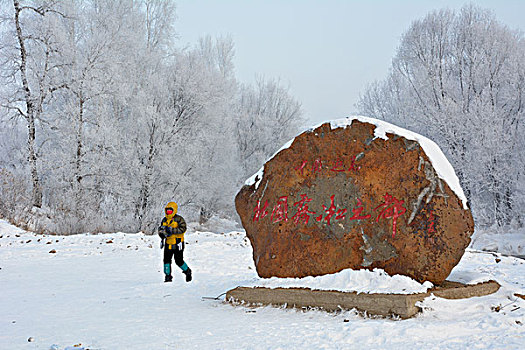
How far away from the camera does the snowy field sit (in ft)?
11.7

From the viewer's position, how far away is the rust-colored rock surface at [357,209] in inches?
181

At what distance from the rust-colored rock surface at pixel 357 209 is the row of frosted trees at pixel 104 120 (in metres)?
10.4

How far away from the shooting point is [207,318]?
4.45m

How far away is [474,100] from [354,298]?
16031mm

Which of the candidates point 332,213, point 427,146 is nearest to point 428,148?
point 427,146

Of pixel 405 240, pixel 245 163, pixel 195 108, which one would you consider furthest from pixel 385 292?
pixel 245 163

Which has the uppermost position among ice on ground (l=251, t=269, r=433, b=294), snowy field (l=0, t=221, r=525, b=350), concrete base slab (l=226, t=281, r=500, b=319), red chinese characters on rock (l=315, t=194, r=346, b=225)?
red chinese characters on rock (l=315, t=194, r=346, b=225)

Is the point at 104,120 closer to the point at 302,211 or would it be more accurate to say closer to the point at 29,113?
the point at 29,113

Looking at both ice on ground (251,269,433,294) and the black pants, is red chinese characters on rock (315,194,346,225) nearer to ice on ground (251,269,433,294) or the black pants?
ice on ground (251,269,433,294)

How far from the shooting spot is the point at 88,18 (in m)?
19.3

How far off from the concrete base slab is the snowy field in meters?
0.10

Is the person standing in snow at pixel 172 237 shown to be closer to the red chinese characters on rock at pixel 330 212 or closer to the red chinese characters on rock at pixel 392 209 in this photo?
the red chinese characters on rock at pixel 330 212

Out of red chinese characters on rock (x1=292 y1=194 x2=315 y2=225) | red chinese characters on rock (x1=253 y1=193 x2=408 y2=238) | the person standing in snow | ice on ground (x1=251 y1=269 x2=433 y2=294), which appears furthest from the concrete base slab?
the person standing in snow

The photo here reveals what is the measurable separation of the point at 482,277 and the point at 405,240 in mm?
1264
